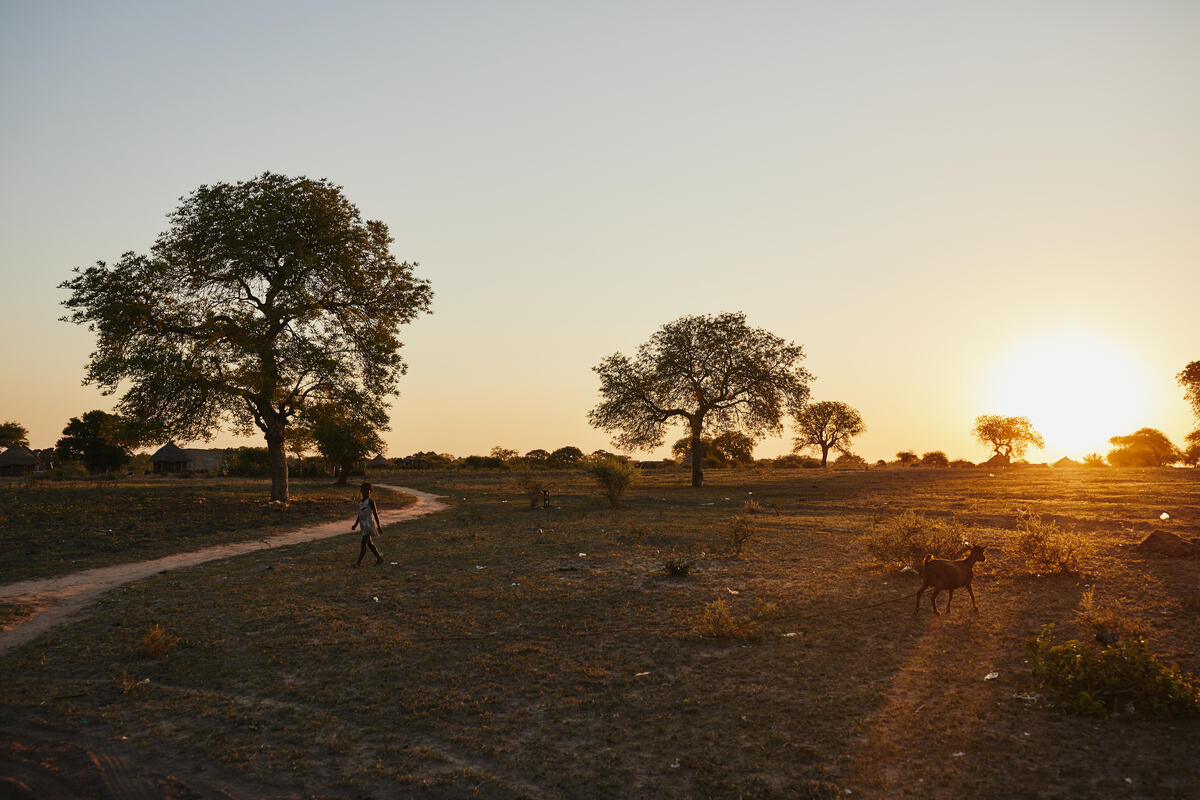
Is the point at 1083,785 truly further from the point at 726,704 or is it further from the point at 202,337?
the point at 202,337

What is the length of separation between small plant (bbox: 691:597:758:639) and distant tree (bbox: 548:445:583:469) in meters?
76.3

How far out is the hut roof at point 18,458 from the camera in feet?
252

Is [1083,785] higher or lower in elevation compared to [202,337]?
lower

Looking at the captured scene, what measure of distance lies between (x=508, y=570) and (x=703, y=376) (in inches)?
1326

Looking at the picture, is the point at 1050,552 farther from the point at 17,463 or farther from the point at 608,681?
the point at 17,463

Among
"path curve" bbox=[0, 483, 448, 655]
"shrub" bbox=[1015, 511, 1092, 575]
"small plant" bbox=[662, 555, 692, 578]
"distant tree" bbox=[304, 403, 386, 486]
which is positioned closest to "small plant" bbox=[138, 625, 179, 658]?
"path curve" bbox=[0, 483, 448, 655]

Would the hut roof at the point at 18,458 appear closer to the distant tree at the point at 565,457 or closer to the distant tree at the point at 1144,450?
the distant tree at the point at 565,457

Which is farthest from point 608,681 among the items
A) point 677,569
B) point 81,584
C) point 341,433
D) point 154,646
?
point 341,433

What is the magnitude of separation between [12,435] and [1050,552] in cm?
13040

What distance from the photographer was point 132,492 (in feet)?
97.9

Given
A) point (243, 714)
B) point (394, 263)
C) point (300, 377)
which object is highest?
point (394, 263)

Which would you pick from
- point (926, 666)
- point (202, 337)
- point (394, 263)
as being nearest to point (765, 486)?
point (394, 263)

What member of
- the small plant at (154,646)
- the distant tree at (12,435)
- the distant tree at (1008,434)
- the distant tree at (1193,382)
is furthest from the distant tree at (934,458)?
the distant tree at (12,435)

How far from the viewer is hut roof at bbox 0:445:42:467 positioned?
7681 centimetres
